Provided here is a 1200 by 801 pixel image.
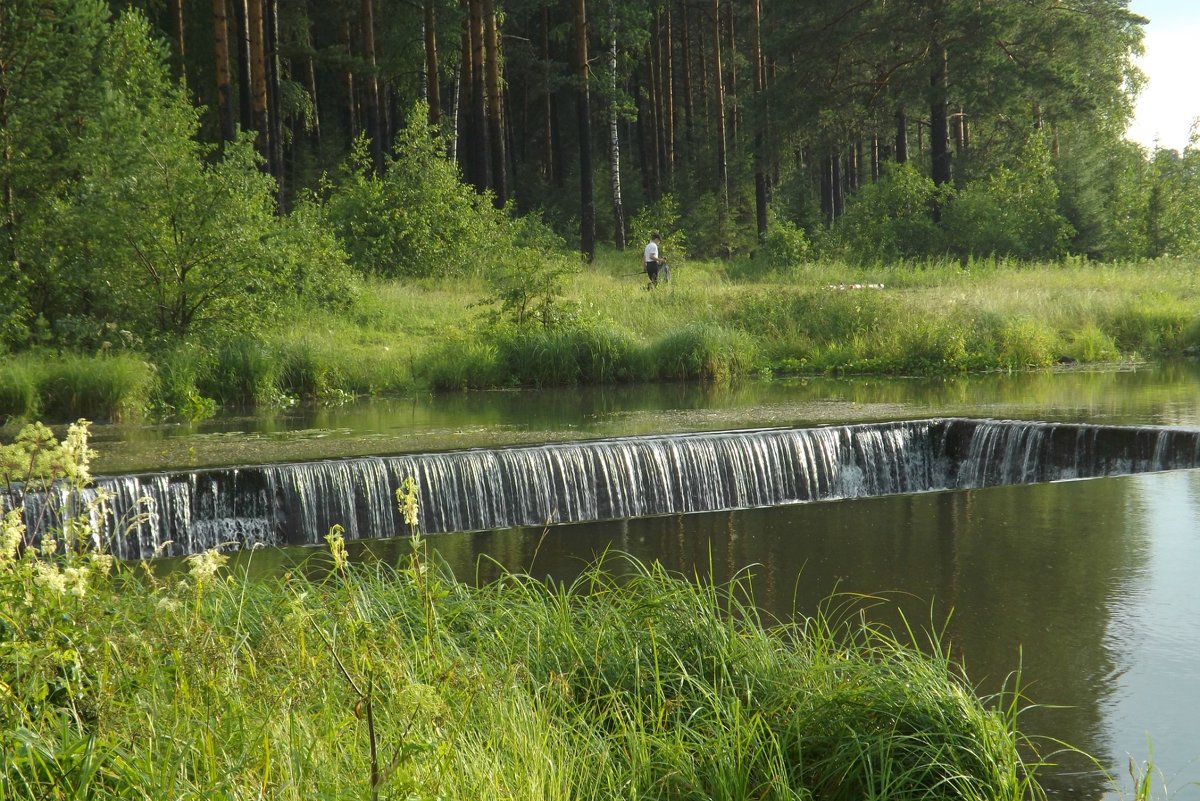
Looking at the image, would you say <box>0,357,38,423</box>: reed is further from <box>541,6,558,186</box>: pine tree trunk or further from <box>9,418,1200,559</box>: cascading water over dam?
<box>541,6,558,186</box>: pine tree trunk

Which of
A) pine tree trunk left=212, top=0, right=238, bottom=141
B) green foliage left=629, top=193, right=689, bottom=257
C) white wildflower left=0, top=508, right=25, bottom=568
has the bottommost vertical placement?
white wildflower left=0, top=508, right=25, bottom=568

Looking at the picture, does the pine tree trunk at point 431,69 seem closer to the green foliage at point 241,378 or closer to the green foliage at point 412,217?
the green foliage at point 412,217

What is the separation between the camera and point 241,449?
12.3 meters

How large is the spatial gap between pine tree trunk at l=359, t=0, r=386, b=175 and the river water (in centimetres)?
1502

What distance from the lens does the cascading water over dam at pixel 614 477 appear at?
10406 millimetres

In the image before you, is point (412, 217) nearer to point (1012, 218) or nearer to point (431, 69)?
point (431, 69)

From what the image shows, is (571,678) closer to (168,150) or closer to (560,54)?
(168,150)

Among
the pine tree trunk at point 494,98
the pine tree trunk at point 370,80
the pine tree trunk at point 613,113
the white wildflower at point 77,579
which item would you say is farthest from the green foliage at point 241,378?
the pine tree trunk at point 613,113

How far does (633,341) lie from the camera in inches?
781

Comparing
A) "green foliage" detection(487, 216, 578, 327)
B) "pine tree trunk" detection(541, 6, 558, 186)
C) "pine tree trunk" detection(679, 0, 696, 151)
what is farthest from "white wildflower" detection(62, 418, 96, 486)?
"pine tree trunk" detection(679, 0, 696, 151)

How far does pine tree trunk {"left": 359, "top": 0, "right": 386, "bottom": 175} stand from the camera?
29125mm

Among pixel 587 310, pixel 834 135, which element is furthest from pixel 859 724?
pixel 834 135

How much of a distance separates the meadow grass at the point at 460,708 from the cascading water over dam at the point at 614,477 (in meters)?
4.97

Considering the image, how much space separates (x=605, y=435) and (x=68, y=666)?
891cm
